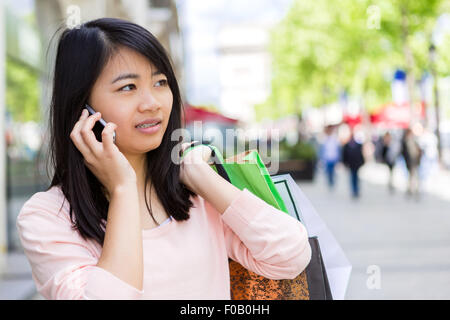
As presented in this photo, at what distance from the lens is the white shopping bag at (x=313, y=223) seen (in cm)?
147

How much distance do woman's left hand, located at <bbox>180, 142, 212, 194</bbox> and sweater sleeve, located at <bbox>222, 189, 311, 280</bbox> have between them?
129mm

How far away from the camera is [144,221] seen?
138 centimetres

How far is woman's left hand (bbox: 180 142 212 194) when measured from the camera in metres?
1.42

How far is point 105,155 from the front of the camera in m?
1.19

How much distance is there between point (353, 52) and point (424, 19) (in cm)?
567

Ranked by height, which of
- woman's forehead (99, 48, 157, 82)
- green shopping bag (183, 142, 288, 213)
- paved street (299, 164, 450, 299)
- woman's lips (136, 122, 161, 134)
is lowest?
paved street (299, 164, 450, 299)

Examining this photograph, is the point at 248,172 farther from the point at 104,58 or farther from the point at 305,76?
the point at 305,76

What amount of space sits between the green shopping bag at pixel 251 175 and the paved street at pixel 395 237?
1.57 feet

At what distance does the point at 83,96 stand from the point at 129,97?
11 centimetres

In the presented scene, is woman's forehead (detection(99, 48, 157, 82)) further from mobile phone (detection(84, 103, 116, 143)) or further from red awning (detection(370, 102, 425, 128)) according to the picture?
red awning (detection(370, 102, 425, 128))

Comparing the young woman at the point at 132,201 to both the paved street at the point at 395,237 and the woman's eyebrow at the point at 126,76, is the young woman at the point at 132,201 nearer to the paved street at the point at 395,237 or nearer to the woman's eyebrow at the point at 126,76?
the woman's eyebrow at the point at 126,76

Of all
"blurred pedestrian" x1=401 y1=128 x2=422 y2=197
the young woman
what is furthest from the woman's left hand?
"blurred pedestrian" x1=401 y1=128 x2=422 y2=197
